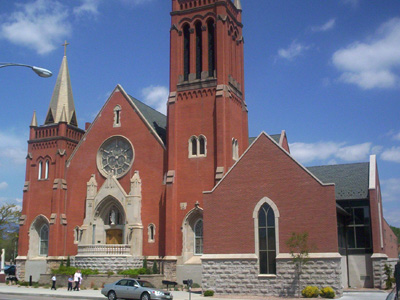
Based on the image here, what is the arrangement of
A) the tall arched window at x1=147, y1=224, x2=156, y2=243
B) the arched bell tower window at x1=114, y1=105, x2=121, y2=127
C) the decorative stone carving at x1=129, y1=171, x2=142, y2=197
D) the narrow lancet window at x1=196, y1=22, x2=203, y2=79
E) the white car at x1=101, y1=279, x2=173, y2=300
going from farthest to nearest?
the arched bell tower window at x1=114, y1=105, x2=121, y2=127 < the narrow lancet window at x1=196, y1=22, x2=203, y2=79 < the decorative stone carving at x1=129, y1=171, x2=142, y2=197 < the tall arched window at x1=147, y1=224, x2=156, y2=243 < the white car at x1=101, y1=279, x2=173, y2=300

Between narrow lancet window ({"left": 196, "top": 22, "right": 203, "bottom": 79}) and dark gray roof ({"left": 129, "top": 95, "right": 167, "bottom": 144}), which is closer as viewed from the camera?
narrow lancet window ({"left": 196, "top": 22, "right": 203, "bottom": 79})

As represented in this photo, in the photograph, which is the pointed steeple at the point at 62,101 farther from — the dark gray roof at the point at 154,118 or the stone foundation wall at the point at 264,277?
the stone foundation wall at the point at 264,277

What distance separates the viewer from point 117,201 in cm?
3919

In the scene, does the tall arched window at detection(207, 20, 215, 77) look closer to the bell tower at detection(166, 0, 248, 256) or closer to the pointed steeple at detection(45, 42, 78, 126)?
the bell tower at detection(166, 0, 248, 256)

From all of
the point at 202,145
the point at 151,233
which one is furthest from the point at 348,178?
the point at 151,233

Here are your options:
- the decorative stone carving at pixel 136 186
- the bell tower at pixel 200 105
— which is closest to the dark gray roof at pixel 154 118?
the bell tower at pixel 200 105

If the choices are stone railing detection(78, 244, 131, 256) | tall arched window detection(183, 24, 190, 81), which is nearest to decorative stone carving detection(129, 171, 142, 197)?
stone railing detection(78, 244, 131, 256)

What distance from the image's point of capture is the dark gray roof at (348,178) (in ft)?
119

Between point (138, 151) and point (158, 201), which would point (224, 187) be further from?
point (138, 151)

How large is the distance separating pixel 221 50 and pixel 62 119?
628 inches

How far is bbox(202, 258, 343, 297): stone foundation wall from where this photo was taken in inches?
1040

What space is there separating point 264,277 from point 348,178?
1385 centimetres

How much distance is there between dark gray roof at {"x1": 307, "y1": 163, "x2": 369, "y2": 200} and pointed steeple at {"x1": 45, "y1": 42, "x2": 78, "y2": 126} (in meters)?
22.1

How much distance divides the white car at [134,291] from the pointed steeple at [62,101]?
21.9 meters
